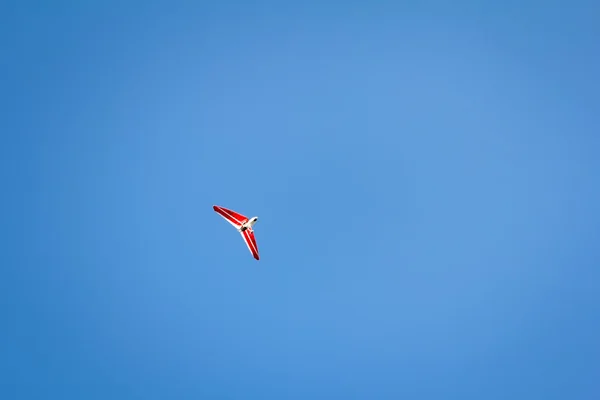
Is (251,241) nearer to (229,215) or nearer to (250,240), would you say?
(250,240)

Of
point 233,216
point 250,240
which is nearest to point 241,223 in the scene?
point 233,216

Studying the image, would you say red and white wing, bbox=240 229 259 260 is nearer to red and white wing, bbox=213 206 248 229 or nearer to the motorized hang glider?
the motorized hang glider

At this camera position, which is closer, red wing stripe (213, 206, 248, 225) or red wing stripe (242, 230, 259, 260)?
red wing stripe (213, 206, 248, 225)

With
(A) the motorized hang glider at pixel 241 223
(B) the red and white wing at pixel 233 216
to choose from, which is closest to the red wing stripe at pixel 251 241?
(A) the motorized hang glider at pixel 241 223

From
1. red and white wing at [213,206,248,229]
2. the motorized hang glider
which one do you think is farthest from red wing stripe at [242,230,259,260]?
red and white wing at [213,206,248,229]

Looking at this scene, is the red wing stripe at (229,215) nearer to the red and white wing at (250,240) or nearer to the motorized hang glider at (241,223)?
the motorized hang glider at (241,223)

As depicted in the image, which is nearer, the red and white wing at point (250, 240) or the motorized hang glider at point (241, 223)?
the motorized hang glider at point (241, 223)

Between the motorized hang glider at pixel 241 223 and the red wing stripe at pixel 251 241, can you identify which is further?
the red wing stripe at pixel 251 241

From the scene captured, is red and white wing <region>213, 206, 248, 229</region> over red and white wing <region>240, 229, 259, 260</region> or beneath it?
over

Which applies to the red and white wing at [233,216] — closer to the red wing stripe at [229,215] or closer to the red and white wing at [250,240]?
the red wing stripe at [229,215]

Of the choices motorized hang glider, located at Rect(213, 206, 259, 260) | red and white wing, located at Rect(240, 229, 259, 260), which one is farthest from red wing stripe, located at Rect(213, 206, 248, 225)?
red and white wing, located at Rect(240, 229, 259, 260)

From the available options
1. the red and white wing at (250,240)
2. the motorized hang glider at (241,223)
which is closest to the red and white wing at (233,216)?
the motorized hang glider at (241,223)

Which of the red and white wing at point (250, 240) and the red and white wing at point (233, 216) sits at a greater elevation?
the red and white wing at point (233, 216)

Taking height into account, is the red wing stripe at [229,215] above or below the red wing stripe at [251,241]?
above
